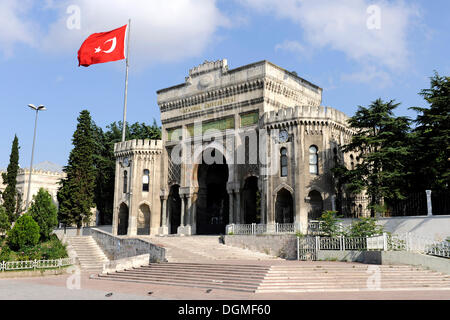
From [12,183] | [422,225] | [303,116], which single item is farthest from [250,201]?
[12,183]

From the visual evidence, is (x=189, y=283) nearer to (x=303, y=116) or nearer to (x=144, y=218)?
(x=303, y=116)

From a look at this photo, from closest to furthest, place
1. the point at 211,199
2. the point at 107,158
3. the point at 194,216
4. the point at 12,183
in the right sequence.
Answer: the point at 194,216, the point at 211,199, the point at 12,183, the point at 107,158

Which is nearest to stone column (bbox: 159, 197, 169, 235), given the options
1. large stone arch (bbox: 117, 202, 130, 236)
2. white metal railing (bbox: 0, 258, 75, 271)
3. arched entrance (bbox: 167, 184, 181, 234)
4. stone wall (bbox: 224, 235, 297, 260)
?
arched entrance (bbox: 167, 184, 181, 234)

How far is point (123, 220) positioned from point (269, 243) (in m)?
16.0

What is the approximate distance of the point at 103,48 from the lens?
36094 millimetres

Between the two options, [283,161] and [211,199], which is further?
[211,199]

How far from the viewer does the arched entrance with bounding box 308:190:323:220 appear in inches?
1075

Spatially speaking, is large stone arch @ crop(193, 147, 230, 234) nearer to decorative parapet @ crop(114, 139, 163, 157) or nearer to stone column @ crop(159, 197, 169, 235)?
stone column @ crop(159, 197, 169, 235)
